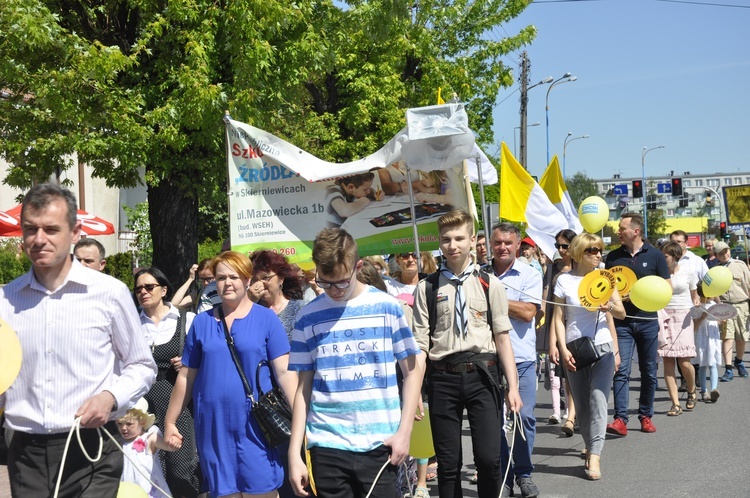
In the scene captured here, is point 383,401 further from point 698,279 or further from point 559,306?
point 698,279

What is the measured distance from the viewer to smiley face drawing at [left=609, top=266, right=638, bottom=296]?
28.5 ft

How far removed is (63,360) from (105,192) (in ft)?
119

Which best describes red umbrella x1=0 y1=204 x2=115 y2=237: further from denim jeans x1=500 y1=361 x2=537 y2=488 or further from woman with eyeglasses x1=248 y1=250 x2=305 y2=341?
denim jeans x1=500 y1=361 x2=537 y2=488

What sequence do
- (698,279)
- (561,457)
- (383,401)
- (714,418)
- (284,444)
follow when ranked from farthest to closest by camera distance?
(698,279)
(714,418)
(561,457)
(284,444)
(383,401)

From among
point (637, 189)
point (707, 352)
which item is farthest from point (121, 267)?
point (637, 189)

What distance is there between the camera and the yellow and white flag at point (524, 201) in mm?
9602

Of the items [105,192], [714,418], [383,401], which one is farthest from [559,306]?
[105,192]

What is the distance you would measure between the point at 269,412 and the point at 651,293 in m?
5.14

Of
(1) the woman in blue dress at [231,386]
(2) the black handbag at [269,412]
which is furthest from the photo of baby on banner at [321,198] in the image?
(2) the black handbag at [269,412]

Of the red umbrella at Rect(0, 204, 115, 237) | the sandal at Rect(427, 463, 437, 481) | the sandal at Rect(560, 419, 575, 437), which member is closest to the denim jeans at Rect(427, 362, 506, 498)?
the sandal at Rect(427, 463, 437, 481)

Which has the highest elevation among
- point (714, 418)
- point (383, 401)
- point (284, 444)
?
point (383, 401)

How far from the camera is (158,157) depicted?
1248 centimetres

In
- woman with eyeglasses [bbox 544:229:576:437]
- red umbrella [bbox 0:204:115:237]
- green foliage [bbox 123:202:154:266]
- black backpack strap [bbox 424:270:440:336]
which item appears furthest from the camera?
green foliage [bbox 123:202:154:266]

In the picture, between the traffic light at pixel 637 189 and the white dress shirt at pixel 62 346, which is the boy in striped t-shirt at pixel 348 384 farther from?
the traffic light at pixel 637 189
